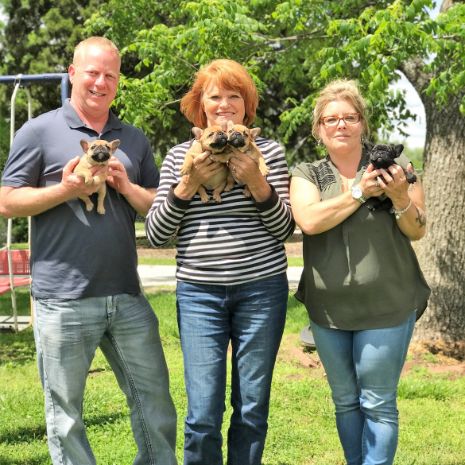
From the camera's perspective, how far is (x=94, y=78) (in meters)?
3.09

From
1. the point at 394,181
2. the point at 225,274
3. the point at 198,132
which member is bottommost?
the point at 225,274

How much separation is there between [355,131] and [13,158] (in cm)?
167

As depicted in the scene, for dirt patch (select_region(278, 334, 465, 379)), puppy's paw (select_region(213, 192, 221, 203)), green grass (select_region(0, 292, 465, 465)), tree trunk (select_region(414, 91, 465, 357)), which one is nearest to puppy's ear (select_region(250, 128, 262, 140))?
puppy's paw (select_region(213, 192, 221, 203))

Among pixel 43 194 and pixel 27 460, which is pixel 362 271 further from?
pixel 27 460

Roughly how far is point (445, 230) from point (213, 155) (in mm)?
5157

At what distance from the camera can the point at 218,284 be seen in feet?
10.0

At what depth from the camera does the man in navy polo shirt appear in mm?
3027

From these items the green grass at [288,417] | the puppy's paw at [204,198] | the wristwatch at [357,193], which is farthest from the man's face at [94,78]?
the green grass at [288,417]

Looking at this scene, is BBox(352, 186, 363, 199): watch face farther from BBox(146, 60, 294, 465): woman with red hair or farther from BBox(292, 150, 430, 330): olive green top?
BBox(146, 60, 294, 465): woman with red hair

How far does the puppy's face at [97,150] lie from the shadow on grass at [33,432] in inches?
112

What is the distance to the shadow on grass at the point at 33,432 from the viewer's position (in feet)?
15.9

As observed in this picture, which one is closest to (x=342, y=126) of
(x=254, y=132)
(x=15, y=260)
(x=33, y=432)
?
(x=254, y=132)

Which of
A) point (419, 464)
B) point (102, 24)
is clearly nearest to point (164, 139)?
point (102, 24)

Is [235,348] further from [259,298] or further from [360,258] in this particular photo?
[360,258]
